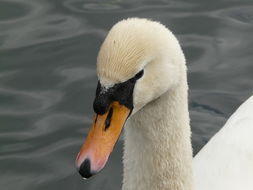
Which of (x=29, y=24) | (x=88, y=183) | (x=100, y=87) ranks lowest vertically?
(x=88, y=183)

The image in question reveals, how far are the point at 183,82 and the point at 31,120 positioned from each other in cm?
304

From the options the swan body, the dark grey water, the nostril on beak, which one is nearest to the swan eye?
the nostril on beak

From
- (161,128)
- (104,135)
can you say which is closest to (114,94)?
(104,135)

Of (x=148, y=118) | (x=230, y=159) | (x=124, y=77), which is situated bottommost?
(x=230, y=159)

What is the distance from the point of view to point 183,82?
16.2 ft

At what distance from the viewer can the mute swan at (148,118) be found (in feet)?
14.4

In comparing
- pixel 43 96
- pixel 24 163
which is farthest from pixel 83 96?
pixel 24 163

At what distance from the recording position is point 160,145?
5109mm

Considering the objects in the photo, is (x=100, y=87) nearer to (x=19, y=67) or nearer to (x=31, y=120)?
(x=31, y=120)

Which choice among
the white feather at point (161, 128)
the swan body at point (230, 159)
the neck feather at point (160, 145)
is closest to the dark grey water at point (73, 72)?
the swan body at point (230, 159)

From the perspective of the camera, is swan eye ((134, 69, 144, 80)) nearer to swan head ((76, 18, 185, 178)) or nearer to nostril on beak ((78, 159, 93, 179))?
swan head ((76, 18, 185, 178))

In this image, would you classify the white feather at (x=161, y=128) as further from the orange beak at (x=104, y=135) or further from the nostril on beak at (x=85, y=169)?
the nostril on beak at (x=85, y=169)

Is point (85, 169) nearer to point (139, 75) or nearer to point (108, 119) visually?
point (108, 119)

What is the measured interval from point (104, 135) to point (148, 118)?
496 millimetres
